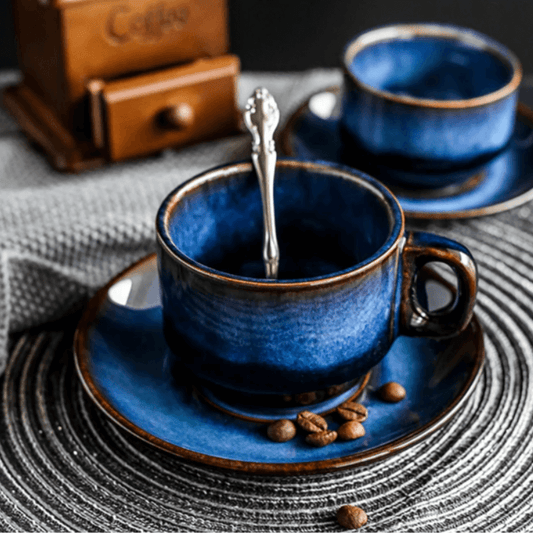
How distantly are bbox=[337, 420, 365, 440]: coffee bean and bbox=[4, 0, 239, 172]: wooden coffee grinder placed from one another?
468mm

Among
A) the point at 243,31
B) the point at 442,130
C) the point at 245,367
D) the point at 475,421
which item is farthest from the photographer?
the point at 243,31

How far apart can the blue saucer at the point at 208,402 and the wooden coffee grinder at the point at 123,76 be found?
0.82ft

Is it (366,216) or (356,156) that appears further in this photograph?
(356,156)

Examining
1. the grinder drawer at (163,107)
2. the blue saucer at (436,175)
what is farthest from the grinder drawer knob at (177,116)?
the blue saucer at (436,175)

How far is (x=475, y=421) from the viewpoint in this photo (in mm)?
697

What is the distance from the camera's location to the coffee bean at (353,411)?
2.08 feet

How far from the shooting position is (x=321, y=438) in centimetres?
61

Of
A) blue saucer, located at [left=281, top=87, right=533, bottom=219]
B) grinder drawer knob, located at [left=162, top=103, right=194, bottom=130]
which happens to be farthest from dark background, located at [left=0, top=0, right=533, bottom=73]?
grinder drawer knob, located at [left=162, top=103, right=194, bottom=130]

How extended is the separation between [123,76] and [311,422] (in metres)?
0.52

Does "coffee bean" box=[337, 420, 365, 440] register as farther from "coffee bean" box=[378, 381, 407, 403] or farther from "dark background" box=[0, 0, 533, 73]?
"dark background" box=[0, 0, 533, 73]

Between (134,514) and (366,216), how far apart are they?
0.29m

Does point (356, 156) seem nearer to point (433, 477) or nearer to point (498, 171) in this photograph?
point (498, 171)

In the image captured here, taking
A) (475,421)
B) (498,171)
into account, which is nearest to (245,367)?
(475,421)

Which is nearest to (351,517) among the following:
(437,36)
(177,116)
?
(177,116)
